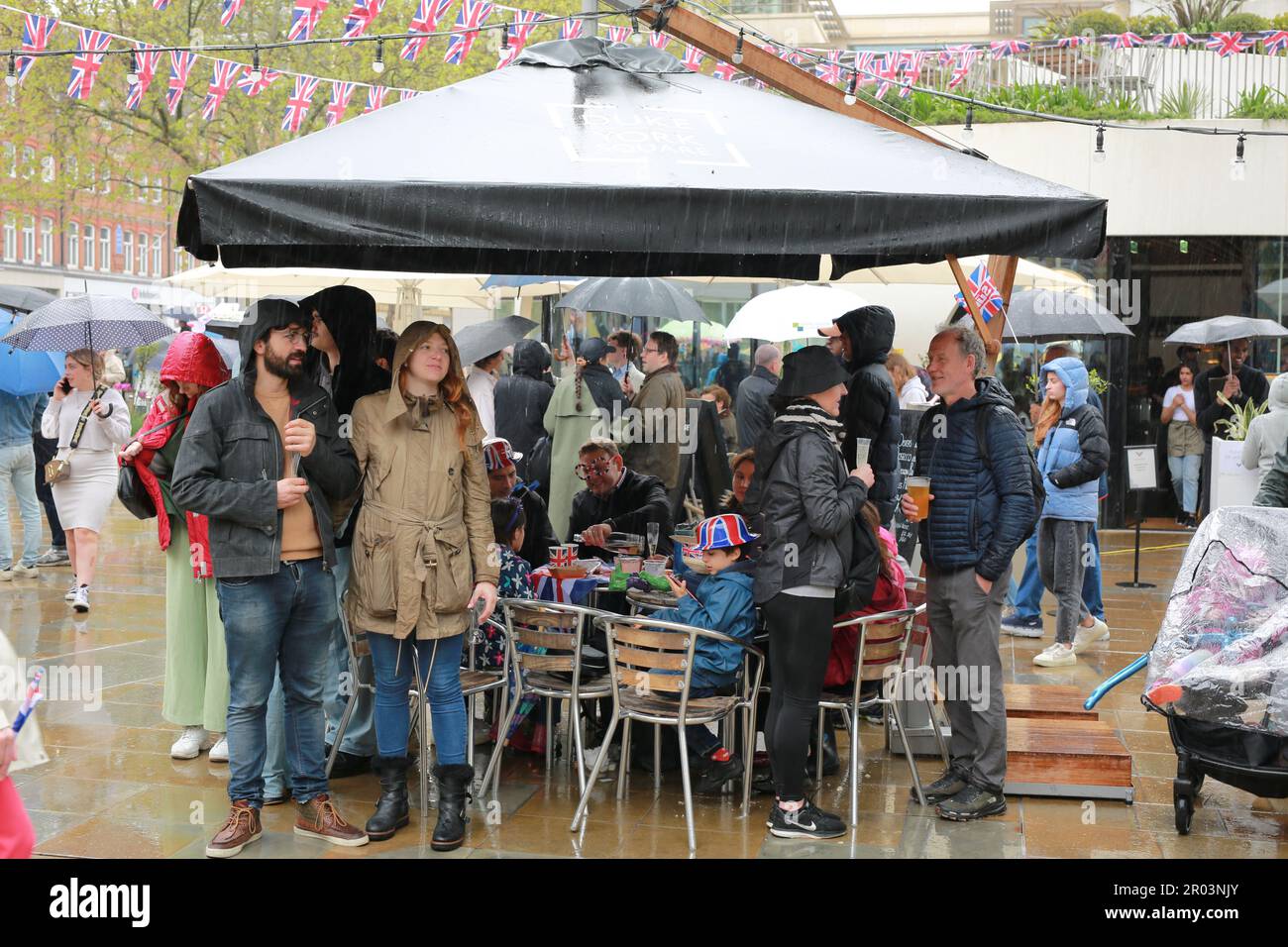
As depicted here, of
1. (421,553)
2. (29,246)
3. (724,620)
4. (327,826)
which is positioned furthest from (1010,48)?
(29,246)

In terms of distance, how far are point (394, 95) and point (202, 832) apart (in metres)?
18.3

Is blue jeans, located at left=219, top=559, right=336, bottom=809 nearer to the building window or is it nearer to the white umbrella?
the white umbrella

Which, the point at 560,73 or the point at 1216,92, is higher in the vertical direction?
the point at 1216,92

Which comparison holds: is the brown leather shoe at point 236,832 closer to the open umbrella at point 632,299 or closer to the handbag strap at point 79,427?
the handbag strap at point 79,427

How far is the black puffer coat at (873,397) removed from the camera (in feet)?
21.2

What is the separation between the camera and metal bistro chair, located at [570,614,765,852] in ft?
17.0

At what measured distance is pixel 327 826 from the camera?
16.7 feet

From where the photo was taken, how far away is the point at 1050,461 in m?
8.61

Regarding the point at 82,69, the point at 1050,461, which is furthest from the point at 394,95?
the point at 1050,461

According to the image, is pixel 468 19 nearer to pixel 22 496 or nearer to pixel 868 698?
pixel 22 496

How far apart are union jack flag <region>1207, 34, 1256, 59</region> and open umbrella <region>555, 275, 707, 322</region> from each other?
7331 millimetres

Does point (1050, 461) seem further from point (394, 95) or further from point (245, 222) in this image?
point (394, 95)

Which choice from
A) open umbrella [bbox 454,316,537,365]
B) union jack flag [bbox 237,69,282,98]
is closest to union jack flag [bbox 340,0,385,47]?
union jack flag [bbox 237,69,282,98]
